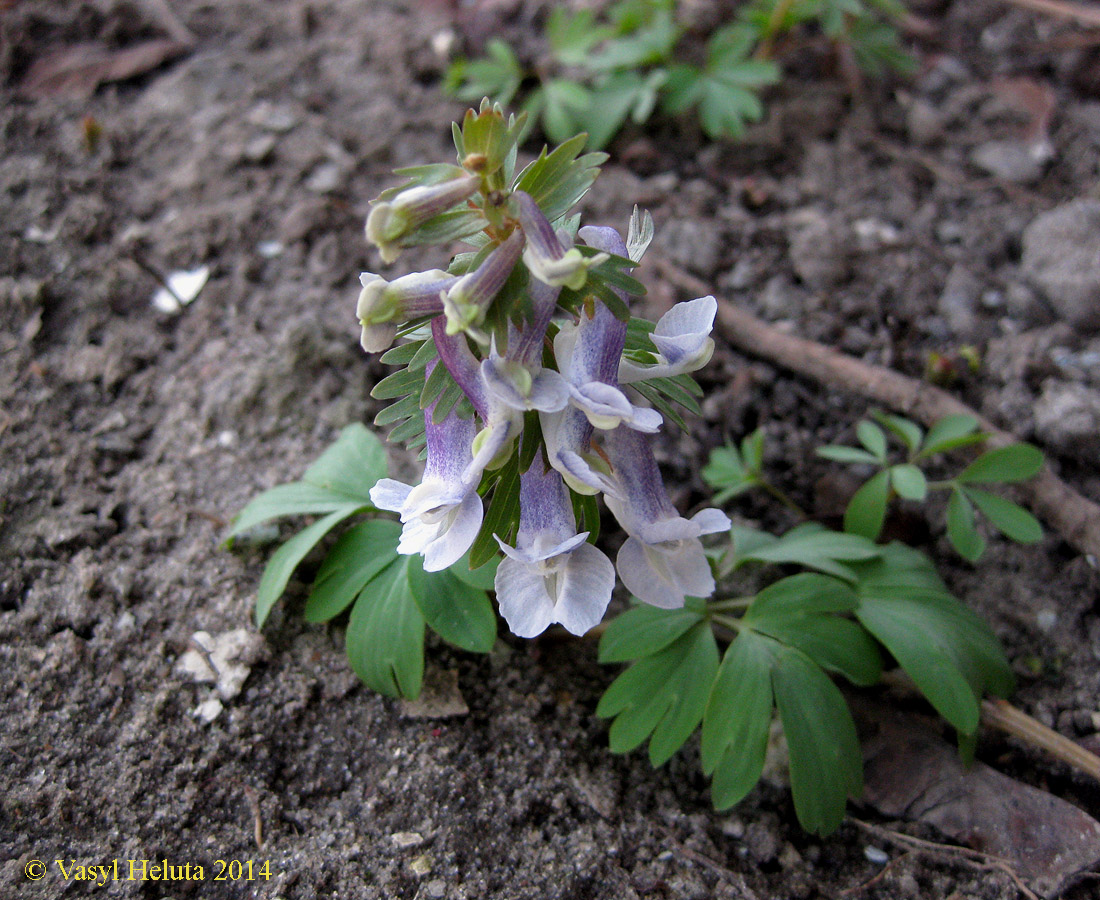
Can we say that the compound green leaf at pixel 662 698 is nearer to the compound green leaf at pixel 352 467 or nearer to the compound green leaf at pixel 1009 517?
the compound green leaf at pixel 352 467

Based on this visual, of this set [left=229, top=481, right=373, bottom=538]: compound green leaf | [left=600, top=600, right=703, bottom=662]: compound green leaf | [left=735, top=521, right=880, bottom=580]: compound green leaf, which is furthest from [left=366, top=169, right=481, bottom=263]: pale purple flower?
[left=735, top=521, right=880, bottom=580]: compound green leaf

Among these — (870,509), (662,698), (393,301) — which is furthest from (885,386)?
(393,301)

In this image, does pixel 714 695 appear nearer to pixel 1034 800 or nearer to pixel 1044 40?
pixel 1034 800

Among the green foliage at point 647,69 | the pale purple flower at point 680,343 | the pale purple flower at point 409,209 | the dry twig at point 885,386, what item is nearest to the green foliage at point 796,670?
the dry twig at point 885,386

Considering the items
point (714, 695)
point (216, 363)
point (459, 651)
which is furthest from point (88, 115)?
point (714, 695)

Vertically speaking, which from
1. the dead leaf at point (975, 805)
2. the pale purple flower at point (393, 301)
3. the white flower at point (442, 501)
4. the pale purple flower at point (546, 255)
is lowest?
the dead leaf at point (975, 805)

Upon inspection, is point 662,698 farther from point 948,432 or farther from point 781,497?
point 948,432
